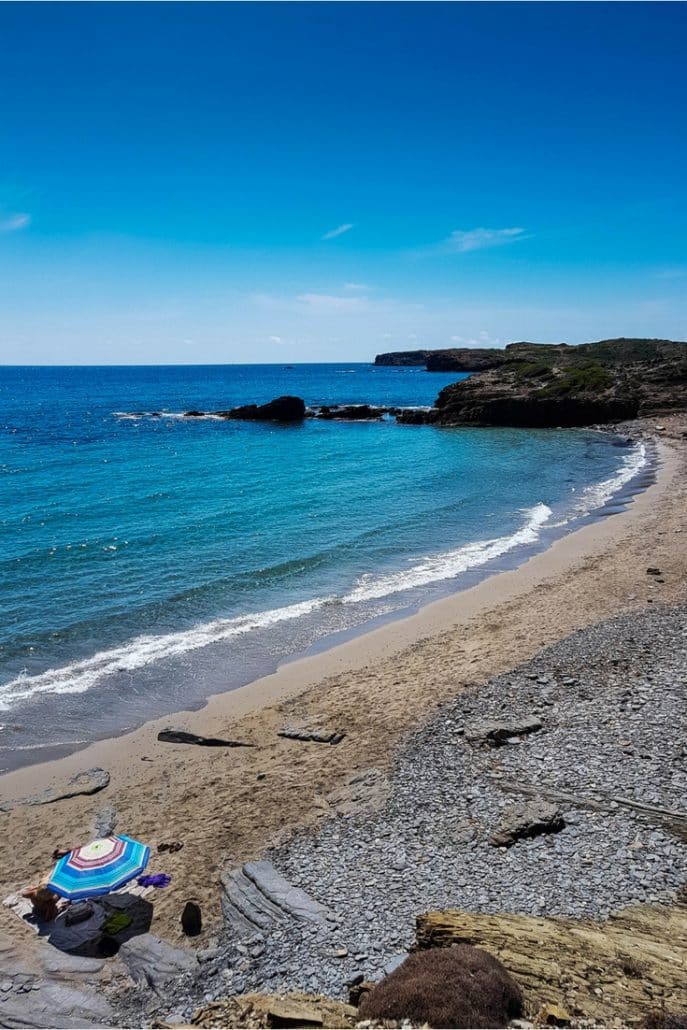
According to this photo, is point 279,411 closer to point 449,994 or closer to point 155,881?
point 155,881

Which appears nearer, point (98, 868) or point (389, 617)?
point (98, 868)

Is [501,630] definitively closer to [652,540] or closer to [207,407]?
[652,540]

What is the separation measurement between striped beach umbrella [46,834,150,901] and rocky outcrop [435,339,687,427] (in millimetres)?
75205

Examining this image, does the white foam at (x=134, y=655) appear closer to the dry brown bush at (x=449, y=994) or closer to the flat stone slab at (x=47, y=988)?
the flat stone slab at (x=47, y=988)

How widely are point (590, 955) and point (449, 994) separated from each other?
2.20m

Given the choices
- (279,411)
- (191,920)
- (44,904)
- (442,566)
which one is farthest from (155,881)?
(279,411)

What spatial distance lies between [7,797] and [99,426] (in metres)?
74.4

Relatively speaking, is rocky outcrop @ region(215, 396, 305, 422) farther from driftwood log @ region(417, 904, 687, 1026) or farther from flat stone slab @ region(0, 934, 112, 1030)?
driftwood log @ region(417, 904, 687, 1026)

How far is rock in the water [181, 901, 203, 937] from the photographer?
33.1 feet

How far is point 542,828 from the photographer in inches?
429

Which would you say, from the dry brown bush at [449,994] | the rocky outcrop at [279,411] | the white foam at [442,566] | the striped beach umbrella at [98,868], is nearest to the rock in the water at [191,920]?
the striped beach umbrella at [98,868]

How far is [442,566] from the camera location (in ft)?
95.6

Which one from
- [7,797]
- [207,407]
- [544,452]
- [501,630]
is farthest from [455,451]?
[207,407]

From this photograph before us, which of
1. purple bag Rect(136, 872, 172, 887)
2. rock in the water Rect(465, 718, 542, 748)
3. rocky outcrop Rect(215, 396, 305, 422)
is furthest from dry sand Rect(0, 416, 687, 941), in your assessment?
rocky outcrop Rect(215, 396, 305, 422)
